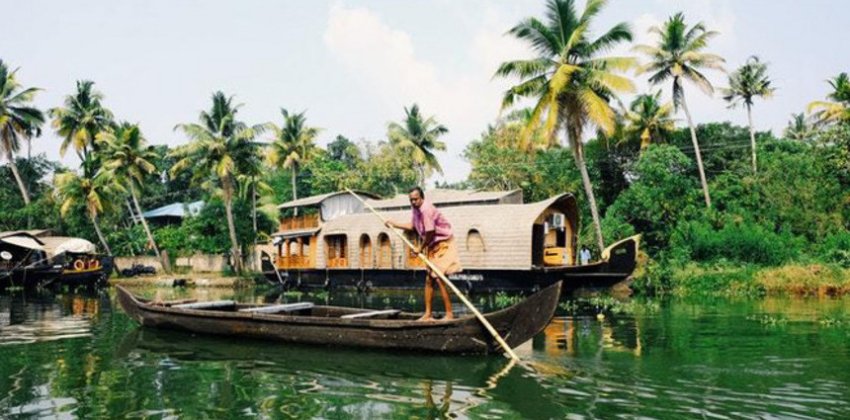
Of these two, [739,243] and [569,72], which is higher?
[569,72]

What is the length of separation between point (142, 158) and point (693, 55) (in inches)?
899

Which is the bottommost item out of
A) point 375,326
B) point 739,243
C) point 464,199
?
point 375,326

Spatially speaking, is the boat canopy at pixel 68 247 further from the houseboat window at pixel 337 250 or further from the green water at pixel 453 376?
the green water at pixel 453 376

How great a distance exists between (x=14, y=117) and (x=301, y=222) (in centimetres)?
1734

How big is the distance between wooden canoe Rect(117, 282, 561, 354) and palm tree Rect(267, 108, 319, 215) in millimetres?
23191

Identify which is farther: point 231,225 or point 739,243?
point 231,225

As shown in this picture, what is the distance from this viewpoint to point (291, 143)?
34375 mm

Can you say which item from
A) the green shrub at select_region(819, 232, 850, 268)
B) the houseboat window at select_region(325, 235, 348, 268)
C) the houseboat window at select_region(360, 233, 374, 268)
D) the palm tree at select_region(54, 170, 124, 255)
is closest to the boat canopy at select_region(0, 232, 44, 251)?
the palm tree at select_region(54, 170, 124, 255)

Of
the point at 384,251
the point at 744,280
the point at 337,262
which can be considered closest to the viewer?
the point at 744,280

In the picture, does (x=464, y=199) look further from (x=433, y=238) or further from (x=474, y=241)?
(x=433, y=238)

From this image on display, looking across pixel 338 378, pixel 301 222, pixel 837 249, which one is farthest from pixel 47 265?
pixel 837 249

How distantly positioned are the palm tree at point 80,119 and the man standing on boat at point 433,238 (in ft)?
95.0

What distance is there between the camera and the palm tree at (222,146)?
28.8 meters

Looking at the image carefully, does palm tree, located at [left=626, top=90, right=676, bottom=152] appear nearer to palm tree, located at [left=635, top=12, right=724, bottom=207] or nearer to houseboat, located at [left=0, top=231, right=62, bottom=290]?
palm tree, located at [left=635, top=12, right=724, bottom=207]
